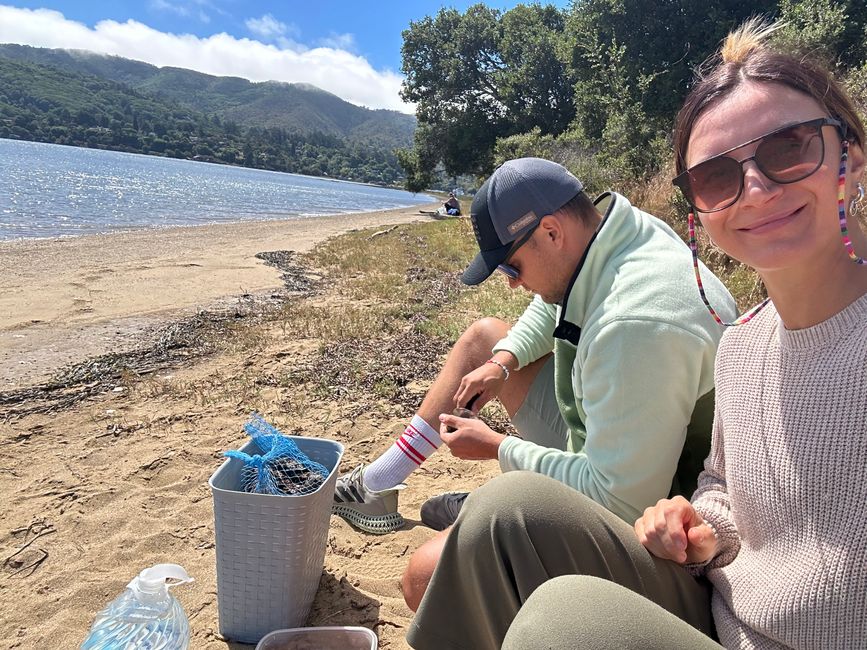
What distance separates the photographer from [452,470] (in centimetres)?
321

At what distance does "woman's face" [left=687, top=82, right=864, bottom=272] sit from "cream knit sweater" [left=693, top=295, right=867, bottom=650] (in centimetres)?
15

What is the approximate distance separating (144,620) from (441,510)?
1274 mm

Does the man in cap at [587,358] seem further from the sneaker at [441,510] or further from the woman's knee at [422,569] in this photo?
the sneaker at [441,510]

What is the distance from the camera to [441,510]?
2701 mm

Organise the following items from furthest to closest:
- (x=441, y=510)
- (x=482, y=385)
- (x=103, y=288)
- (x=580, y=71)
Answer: (x=580, y=71) → (x=103, y=288) → (x=441, y=510) → (x=482, y=385)

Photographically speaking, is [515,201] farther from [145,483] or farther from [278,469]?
[145,483]

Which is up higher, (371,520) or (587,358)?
(587,358)

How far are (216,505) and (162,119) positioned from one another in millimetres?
137714

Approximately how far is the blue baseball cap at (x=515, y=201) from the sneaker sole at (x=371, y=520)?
1.35m

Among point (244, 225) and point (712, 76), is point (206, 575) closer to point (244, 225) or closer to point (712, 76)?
point (712, 76)

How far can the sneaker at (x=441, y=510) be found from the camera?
267 cm

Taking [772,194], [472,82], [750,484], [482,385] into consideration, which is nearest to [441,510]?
[482,385]

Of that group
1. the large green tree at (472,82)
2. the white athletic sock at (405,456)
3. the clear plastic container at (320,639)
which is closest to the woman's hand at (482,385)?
the white athletic sock at (405,456)

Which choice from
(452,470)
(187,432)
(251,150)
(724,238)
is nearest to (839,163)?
(724,238)
